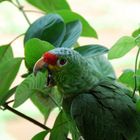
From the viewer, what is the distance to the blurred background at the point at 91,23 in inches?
80.2

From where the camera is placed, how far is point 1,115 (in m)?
2.09

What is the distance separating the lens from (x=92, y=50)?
0.62 m

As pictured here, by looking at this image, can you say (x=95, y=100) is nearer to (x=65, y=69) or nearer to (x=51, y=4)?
(x=65, y=69)

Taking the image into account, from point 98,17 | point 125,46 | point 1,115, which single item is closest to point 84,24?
point 125,46

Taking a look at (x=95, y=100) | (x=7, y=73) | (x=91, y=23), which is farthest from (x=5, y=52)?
(x=91, y=23)

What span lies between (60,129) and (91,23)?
1957 mm

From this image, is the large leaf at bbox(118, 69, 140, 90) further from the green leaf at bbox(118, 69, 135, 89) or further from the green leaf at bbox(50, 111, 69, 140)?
the green leaf at bbox(50, 111, 69, 140)

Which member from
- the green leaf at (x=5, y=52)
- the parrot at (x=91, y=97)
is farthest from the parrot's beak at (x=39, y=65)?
the green leaf at (x=5, y=52)

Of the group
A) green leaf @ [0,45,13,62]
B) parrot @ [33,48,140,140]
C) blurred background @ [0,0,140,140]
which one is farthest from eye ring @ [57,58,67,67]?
blurred background @ [0,0,140,140]

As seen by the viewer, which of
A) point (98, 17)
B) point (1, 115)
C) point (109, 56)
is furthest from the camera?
point (98, 17)

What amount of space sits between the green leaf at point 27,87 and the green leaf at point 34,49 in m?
0.02

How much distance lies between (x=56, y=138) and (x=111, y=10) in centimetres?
216

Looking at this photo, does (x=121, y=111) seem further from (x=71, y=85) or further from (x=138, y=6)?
(x=138, y=6)

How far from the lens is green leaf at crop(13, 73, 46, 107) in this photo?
0.62 m
